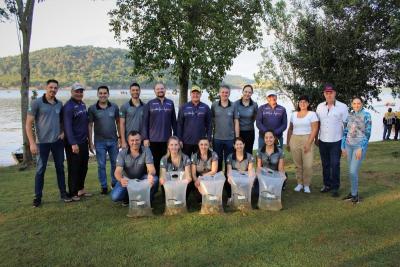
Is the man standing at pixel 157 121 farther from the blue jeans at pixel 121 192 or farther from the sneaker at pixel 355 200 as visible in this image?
the sneaker at pixel 355 200

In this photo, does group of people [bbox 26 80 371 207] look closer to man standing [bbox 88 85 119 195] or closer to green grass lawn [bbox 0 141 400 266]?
man standing [bbox 88 85 119 195]

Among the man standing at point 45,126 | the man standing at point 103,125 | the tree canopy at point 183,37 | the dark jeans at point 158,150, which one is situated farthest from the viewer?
the tree canopy at point 183,37

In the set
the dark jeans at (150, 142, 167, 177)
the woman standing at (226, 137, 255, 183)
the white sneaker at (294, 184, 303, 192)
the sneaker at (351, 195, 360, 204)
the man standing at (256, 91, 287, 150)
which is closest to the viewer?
the woman standing at (226, 137, 255, 183)

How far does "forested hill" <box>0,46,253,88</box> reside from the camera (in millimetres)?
85800

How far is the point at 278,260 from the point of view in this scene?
14.6ft

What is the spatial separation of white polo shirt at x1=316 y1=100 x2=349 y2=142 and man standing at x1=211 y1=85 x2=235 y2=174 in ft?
5.57

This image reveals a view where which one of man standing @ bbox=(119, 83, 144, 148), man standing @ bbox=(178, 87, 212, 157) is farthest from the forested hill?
man standing @ bbox=(178, 87, 212, 157)

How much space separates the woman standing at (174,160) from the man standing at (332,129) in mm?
2697

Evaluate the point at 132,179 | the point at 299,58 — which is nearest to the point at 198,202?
the point at 132,179

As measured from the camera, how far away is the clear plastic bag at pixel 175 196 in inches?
236

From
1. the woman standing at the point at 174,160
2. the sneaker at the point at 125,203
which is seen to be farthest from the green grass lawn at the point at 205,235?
the woman standing at the point at 174,160

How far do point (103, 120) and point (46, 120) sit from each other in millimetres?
1011

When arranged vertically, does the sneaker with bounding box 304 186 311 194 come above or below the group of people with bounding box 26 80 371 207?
below

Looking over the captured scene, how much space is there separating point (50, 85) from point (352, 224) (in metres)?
5.19
